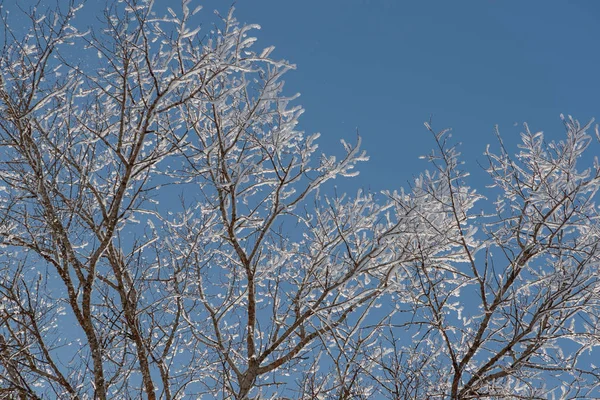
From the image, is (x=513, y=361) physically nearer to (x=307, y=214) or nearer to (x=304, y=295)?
(x=304, y=295)

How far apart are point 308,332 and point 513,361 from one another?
2249 millimetres

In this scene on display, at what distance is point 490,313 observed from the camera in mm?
5176

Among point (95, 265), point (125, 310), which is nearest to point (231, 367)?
point (125, 310)

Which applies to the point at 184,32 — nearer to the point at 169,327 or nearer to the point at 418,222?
the point at 418,222

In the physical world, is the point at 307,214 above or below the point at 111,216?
above

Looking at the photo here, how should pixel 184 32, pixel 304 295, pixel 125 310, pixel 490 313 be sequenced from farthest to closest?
pixel 304 295
pixel 125 310
pixel 184 32
pixel 490 313

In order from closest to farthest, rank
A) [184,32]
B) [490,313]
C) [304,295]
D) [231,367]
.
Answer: [490,313] < [184,32] < [231,367] < [304,295]

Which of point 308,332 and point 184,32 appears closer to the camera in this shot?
point 184,32

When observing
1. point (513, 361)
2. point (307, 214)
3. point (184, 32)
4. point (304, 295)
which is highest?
point (184, 32)

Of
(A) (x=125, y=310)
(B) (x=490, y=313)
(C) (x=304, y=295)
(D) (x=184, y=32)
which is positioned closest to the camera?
(B) (x=490, y=313)

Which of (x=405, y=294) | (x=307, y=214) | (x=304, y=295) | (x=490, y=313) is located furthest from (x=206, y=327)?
(x=490, y=313)

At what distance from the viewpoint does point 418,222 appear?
6.09 metres

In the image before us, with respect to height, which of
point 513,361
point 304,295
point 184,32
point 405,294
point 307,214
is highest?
point 184,32

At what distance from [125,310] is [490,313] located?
3712 mm
